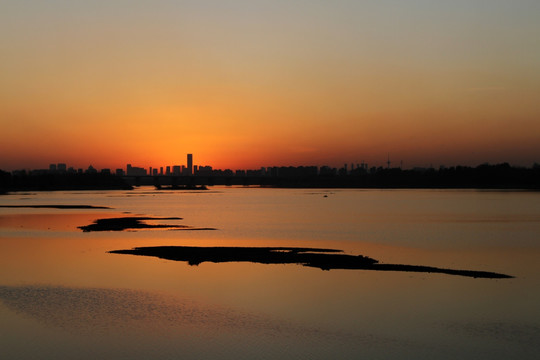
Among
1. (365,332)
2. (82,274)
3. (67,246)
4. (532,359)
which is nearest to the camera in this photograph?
(532,359)

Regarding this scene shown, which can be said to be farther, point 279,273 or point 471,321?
point 279,273

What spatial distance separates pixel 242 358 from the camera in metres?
16.9

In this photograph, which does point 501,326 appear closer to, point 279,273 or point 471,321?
point 471,321

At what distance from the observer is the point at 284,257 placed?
36.6 metres

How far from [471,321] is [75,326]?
14.5m

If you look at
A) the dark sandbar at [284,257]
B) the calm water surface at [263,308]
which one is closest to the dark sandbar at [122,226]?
the calm water surface at [263,308]

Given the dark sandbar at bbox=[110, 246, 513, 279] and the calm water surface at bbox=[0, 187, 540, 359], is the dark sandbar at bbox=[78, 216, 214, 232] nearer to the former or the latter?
the calm water surface at bbox=[0, 187, 540, 359]

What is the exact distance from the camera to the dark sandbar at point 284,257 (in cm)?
3199

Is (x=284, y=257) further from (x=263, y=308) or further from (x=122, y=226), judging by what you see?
(x=122, y=226)

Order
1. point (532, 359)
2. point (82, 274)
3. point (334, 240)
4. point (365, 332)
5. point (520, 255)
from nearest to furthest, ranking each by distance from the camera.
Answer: point (532, 359) → point (365, 332) → point (82, 274) → point (520, 255) → point (334, 240)

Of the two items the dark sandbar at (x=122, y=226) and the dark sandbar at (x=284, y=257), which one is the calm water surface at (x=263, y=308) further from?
the dark sandbar at (x=122, y=226)

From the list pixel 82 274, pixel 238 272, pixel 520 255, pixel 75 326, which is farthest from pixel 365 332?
pixel 520 255

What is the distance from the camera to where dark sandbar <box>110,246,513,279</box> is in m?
32.0

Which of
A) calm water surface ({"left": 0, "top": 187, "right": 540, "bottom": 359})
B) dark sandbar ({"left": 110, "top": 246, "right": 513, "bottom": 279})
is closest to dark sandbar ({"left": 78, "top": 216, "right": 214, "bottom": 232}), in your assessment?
calm water surface ({"left": 0, "top": 187, "right": 540, "bottom": 359})
